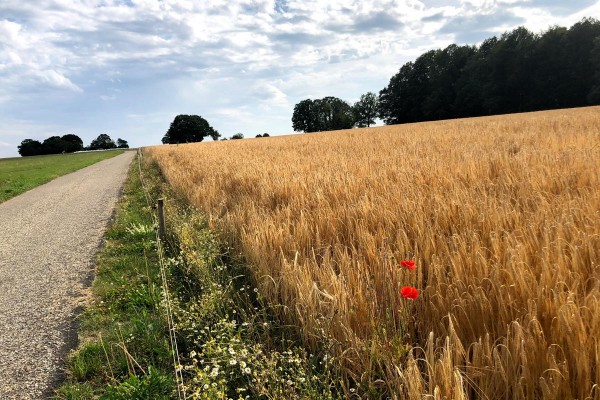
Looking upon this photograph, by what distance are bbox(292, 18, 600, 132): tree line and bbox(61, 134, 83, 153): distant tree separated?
3184 inches

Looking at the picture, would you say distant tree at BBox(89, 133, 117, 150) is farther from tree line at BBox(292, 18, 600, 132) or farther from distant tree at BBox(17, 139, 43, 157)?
tree line at BBox(292, 18, 600, 132)

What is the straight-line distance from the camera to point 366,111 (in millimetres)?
116812

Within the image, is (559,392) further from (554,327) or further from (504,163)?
(504,163)

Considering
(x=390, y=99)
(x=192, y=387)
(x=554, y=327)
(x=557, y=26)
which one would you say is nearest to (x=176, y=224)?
(x=192, y=387)

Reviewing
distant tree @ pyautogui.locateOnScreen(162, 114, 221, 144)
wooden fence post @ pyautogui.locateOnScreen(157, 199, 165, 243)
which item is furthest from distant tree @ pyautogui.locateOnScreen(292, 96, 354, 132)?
wooden fence post @ pyautogui.locateOnScreen(157, 199, 165, 243)

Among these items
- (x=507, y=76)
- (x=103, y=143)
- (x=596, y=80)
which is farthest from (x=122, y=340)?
(x=103, y=143)

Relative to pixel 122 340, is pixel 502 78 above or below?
above

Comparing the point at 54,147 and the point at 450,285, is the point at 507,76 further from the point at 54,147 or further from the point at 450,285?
the point at 54,147

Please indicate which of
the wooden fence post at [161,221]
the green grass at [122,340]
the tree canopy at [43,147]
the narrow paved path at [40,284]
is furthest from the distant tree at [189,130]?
the green grass at [122,340]

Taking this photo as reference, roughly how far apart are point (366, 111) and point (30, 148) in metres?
88.2

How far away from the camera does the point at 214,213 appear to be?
6.14 m

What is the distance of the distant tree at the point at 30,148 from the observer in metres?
105

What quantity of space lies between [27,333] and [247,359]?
2733mm

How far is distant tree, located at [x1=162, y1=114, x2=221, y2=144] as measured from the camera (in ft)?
407
